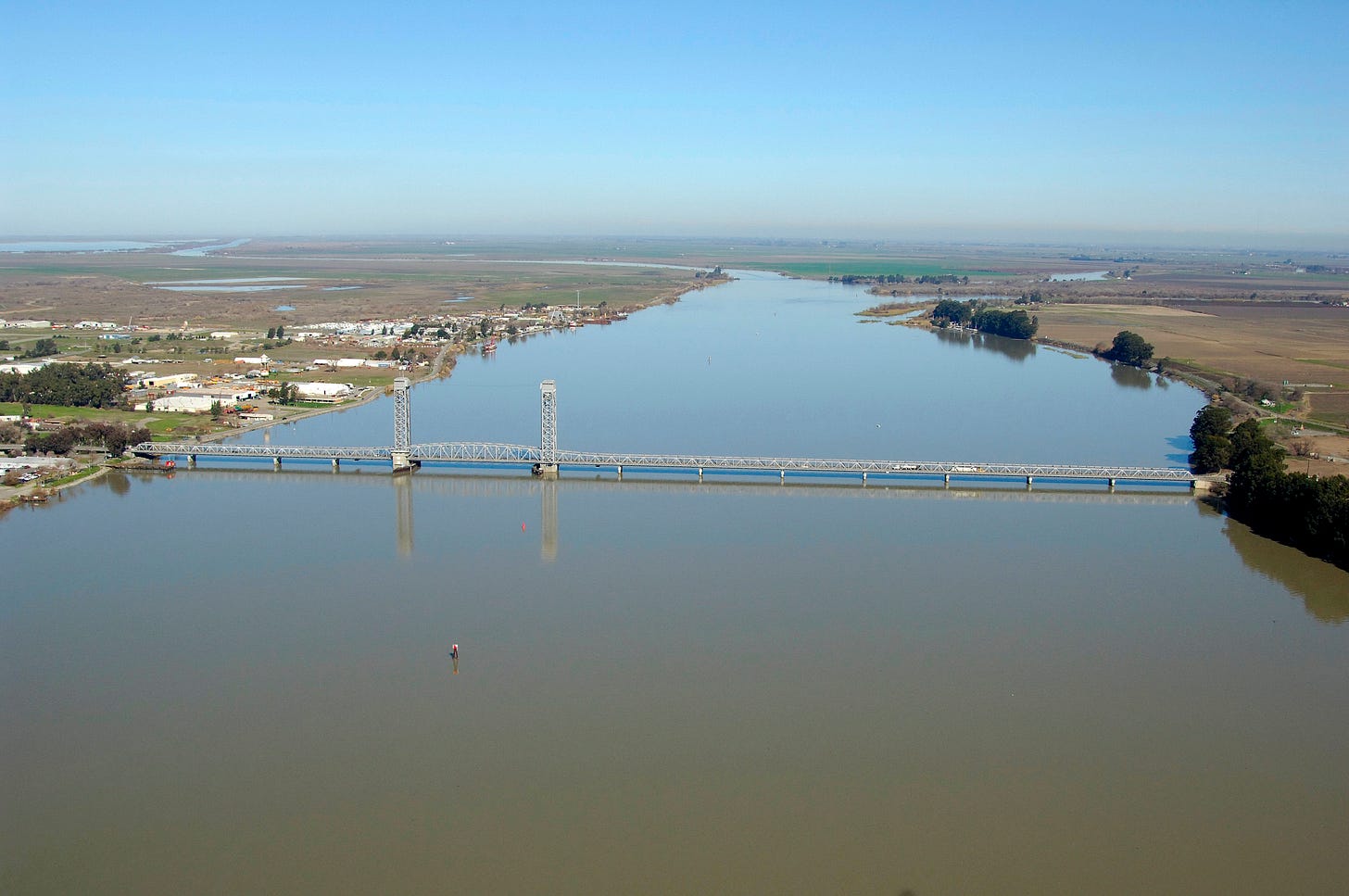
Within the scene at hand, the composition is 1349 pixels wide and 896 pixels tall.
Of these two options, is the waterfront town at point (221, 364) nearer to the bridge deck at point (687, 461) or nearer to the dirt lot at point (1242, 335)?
the bridge deck at point (687, 461)

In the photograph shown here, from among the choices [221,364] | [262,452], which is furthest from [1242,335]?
[262,452]

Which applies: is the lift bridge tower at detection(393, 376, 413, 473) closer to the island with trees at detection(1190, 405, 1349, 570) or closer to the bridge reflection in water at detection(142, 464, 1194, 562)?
the bridge reflection in water at detection(142, 464, 1194, 562)

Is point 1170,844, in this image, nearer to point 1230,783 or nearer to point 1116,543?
point 1230,783

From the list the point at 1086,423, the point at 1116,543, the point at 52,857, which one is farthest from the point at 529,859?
the point at 1086,423

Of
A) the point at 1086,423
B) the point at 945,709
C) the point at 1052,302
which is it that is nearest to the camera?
the point at 945,709

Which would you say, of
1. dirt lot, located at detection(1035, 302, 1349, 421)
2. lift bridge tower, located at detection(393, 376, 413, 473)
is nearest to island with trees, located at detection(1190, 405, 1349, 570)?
dirt lot, located at detection(1035, 302, 1349, 421)

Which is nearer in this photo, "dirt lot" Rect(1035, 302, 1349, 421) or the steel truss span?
the steel truss span
